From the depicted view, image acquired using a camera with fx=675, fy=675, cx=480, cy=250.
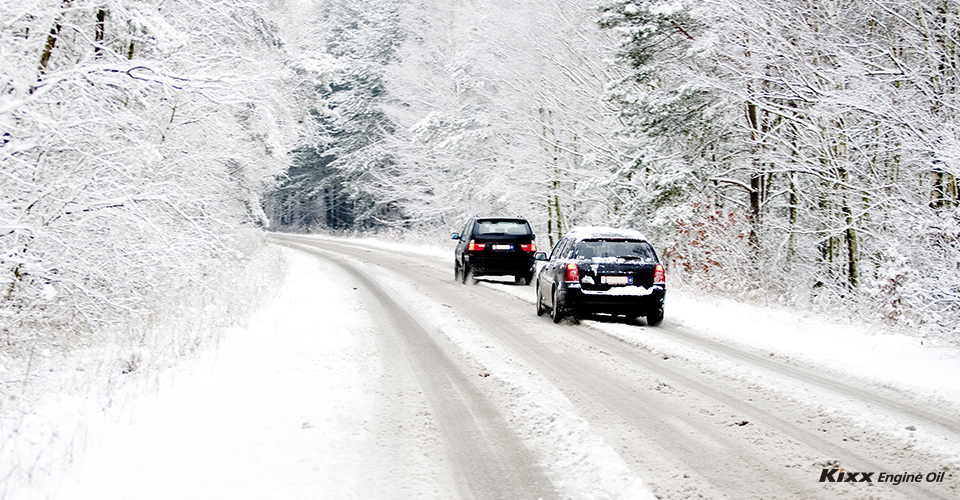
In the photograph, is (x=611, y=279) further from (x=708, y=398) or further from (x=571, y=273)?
(x=708, y=398)

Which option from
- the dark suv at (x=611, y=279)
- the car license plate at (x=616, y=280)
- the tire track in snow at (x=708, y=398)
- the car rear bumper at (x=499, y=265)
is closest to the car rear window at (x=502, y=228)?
the car rear bumper at (x=499, y=265)

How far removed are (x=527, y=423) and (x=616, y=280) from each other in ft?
19.8

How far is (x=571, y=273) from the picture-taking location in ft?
37.7

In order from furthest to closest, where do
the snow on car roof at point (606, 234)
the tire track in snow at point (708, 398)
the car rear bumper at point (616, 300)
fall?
the snow on car roof at point (606, 234) → the car rear bumper at point (616, 300) → the tire track in snow at point (708, 398)

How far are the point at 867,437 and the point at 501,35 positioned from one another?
25.9 metres

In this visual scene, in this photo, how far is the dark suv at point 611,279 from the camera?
445 inches

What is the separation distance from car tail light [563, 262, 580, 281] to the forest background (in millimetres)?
5106

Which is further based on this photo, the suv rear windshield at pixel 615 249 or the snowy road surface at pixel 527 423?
the suv rear windshield at pixel 615 249

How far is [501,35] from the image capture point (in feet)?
94.6

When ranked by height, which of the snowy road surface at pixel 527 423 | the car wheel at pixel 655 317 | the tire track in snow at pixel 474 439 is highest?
the car wheel at pixel 655 317

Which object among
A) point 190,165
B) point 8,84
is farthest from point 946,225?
point 190,165

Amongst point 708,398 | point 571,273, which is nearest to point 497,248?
point 571,273

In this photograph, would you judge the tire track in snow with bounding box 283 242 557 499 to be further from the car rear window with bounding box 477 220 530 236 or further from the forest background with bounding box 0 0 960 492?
the car rear window with bounding box 477 220 530 236

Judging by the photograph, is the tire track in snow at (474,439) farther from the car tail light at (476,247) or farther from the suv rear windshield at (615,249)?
the car tail light at (476,247)
